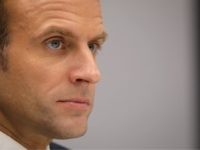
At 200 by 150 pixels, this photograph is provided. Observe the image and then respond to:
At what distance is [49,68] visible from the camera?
92 cm

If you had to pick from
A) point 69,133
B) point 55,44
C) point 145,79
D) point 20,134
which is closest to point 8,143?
point 20,134

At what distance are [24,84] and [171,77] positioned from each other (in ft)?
4.08

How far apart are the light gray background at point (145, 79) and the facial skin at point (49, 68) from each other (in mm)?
972

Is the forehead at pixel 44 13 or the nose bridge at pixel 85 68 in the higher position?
the forehead at pixel 44 13

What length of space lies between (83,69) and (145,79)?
1113 mm

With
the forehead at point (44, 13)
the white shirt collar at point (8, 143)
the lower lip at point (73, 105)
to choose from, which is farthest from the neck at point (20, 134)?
the forehead at point (44, 13)

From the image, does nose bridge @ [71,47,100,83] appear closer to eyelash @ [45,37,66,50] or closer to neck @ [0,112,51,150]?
eyelash @ [45,37,66,50]

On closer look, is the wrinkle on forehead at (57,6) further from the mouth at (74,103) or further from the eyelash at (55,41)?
the mouth at (74,103)

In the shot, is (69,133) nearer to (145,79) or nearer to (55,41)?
(55,41)

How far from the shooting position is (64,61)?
3.05 feet

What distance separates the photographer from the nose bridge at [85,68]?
917 mm

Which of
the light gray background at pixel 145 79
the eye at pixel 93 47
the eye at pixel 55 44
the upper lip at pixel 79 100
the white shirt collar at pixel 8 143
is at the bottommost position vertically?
the white shirt collar at pixel 8 143

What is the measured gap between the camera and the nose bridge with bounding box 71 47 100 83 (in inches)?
36.1

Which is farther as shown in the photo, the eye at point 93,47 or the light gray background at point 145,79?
the light gray background at point 145,79
